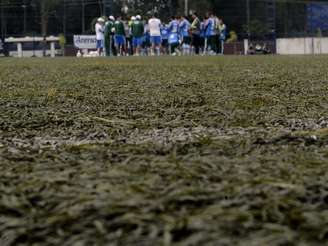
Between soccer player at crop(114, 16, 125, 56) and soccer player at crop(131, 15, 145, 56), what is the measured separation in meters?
0.61

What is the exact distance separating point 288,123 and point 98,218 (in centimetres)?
198

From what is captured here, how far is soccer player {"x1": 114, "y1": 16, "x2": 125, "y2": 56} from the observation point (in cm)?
3853

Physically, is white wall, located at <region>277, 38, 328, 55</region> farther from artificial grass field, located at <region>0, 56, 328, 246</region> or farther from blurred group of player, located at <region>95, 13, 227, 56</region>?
artificial grass field, located at <region>0, 56, 328, 246</region>

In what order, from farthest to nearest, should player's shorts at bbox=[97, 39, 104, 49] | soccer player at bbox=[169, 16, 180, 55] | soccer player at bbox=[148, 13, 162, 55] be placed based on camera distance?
1. player's shorts at bbox=[97, 39, 104, 49]
2. soccer player at bbox=[148, 13, 162, 55]
3. soccer player at bbox=[169, 16, 180, 55]

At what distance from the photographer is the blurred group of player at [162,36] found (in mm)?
36469

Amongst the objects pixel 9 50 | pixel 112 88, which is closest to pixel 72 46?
pixel 9 50

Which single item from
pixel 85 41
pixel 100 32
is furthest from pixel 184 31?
pixel 85 41

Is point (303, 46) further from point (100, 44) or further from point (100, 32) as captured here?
point (100, 32)

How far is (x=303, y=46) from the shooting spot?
147ft

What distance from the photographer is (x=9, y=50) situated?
50531 millimetres

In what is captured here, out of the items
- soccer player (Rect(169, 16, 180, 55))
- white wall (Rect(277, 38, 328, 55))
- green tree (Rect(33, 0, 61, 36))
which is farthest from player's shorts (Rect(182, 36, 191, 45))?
green tree (Rect(33, 0, 61, 36))

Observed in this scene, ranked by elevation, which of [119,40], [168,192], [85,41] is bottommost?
[168,192]

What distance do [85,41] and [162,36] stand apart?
10.5 meters

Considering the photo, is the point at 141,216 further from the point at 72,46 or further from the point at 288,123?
the point at 72,46
